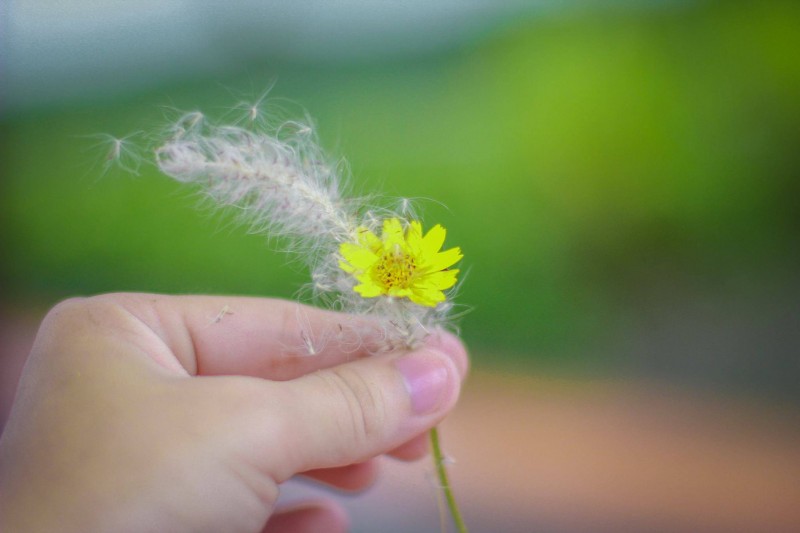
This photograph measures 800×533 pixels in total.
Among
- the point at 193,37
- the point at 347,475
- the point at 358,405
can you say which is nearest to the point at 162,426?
the point at 358,405

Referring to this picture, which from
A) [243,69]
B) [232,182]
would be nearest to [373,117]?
[243,69]

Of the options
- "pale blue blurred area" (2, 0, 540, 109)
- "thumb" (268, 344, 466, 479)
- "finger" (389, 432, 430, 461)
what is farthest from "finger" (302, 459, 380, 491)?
"pale blue blurred area" (2, 0, 540, 109)

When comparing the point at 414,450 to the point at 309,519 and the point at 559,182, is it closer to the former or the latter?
the point at 309,519

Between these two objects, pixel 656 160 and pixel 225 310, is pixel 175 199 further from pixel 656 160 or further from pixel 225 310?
pixel 656 160

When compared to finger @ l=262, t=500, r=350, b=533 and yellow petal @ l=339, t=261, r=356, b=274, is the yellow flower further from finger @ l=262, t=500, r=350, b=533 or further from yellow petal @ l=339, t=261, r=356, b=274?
finger @ l=262, t=500, r=350, b=533

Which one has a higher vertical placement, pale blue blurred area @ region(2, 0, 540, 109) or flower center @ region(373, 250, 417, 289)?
pale blue blurred area @ region(2, 0, 540, 109)
